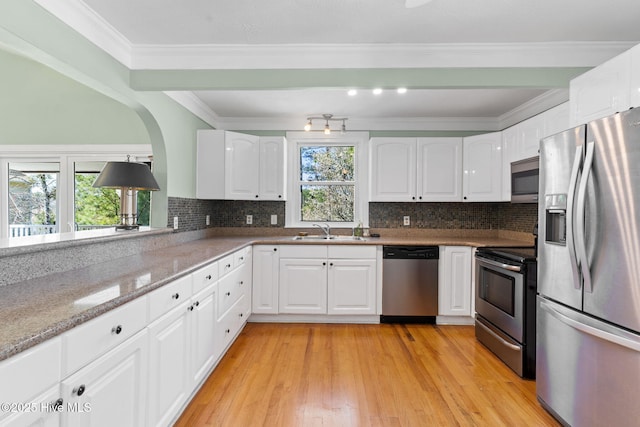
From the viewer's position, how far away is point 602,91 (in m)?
2.03

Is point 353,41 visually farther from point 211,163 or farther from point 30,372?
point 30,372

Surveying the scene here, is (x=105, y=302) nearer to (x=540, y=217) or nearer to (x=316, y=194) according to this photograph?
(x=540, y=217)

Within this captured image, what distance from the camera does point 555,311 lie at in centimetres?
199

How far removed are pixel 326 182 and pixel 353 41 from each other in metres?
2.16

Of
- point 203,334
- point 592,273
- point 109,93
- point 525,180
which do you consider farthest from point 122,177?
point 525,180

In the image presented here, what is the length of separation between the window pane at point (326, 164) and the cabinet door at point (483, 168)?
135 centimetres

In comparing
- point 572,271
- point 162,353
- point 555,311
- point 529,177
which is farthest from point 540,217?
point 162,353

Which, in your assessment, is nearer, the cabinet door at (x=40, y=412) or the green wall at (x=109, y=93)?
the cabinet door at (x=40, y=412)

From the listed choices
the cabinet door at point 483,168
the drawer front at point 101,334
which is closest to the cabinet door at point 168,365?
the drawer front at point 101,334

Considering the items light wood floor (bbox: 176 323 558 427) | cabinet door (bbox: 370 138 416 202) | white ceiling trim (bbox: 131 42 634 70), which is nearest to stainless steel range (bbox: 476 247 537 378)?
light wood floor (bbox: 176 323 558 427)

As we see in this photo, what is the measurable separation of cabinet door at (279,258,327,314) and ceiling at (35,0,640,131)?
A: 190cm

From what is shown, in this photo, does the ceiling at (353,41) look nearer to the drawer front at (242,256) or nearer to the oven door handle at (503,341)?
the drawer front at (242,256)

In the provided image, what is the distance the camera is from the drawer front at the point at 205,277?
2.12 m

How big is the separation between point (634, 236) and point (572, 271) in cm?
38
